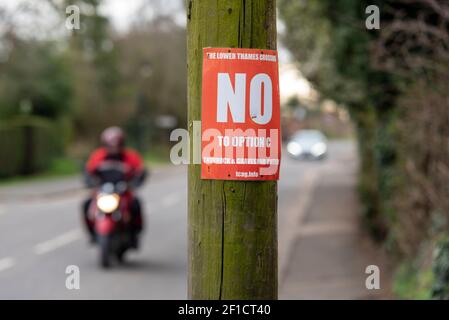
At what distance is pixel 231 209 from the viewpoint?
10.4 ft

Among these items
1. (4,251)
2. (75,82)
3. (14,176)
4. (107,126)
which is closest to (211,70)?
(4,251)

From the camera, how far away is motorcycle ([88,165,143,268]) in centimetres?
1095

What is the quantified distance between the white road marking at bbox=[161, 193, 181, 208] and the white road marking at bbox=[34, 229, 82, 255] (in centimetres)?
684

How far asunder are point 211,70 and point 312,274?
795 cm

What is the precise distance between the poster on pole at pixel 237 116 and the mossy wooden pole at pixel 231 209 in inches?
1.6

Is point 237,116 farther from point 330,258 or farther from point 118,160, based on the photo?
point 330,258

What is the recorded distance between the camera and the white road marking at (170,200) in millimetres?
22531

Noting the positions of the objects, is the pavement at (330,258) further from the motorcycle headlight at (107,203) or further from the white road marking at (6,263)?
the white road marking at (6,263)

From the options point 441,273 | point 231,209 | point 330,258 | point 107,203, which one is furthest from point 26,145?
point 231,209

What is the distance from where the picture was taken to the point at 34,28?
3161 cm

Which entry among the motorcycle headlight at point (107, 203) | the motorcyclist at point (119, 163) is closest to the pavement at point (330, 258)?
the motorcyclist at point (119, 163)

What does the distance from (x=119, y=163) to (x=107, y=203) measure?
2.02ft
